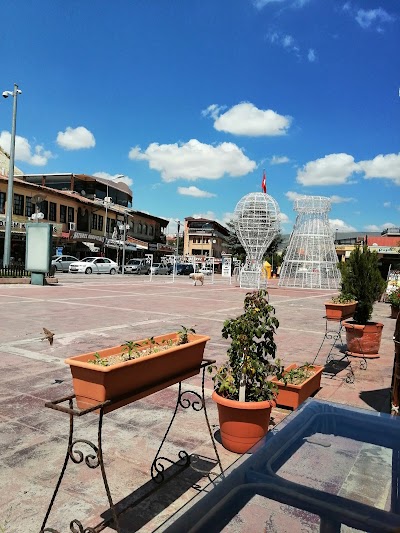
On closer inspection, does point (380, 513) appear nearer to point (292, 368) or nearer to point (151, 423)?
point (151, 423)

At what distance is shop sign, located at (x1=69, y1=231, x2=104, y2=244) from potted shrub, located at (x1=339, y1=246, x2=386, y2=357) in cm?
3754

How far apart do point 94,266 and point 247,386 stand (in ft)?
116

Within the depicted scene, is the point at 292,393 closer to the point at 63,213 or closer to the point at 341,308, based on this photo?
the point at 341,308

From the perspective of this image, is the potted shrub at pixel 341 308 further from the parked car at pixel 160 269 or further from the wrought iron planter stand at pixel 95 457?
the parked car at pixel 160 269

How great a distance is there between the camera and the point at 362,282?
8.15 metres

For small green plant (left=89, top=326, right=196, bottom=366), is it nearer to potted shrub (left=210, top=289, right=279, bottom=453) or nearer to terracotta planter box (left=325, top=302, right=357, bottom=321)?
potted shrub (left=210, top=289, right=279, bottom=453)

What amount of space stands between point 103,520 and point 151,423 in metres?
1.63

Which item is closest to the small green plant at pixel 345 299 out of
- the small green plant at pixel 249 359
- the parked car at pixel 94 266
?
the small green plant at pixel 249 359

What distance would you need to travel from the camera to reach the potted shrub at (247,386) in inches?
141

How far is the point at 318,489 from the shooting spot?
4.88 ft

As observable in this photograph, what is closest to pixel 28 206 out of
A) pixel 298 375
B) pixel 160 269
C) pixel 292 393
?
pixel 160 269

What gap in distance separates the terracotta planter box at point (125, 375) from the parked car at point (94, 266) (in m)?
34.8

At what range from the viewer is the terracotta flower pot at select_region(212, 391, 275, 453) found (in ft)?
Result: 11.7

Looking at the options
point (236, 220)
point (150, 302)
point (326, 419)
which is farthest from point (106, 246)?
point (326, 419)
